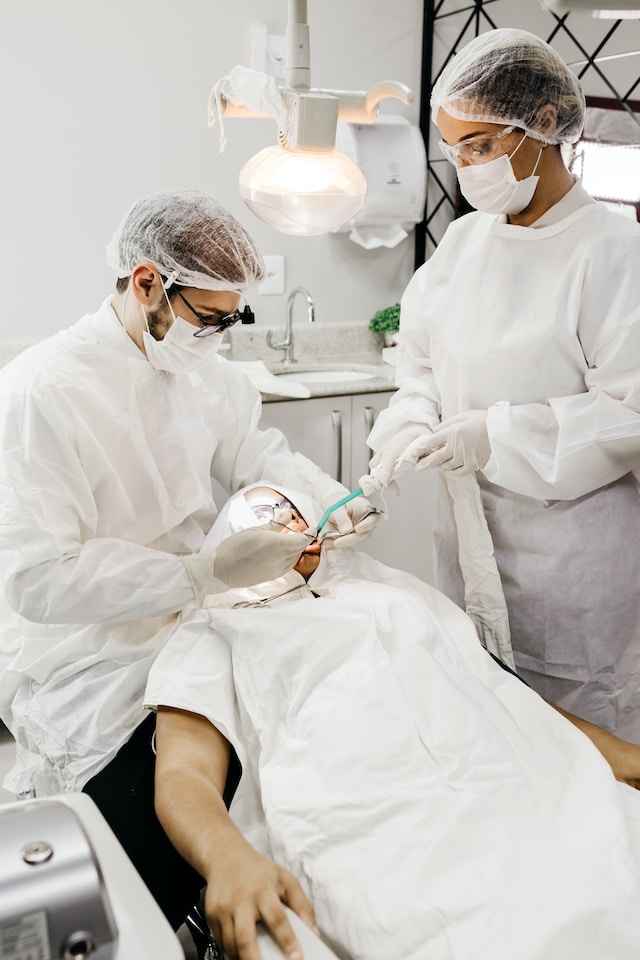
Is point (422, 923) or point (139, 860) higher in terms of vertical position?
point (422, 923)

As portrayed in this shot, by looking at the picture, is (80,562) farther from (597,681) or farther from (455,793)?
(597,681)

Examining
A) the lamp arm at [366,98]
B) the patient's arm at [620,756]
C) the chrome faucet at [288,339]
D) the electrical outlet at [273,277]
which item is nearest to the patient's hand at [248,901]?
the patient's arm at [620,756]

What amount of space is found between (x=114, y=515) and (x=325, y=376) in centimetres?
174

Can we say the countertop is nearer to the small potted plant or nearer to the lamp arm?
the small potted plant

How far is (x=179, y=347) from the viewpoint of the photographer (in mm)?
1521

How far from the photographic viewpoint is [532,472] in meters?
1.51

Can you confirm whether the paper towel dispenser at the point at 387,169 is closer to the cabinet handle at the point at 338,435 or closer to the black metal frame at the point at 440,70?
the black metal frame at the point at 440,70

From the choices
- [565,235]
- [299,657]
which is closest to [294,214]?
[565,235]

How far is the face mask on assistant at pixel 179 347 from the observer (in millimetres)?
1504

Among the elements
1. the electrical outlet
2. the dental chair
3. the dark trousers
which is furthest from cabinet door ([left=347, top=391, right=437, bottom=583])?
the dental chair

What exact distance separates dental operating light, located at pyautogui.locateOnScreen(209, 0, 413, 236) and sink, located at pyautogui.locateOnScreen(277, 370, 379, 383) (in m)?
1.66

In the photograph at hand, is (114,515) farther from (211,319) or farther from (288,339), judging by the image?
(288,339)

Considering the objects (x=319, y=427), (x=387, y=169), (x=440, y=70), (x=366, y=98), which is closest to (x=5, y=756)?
(x=319, y=427)

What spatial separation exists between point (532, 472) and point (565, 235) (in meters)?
0.47
